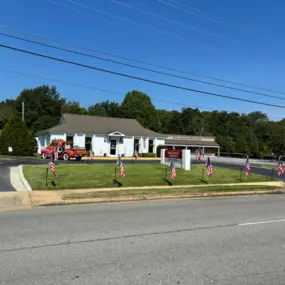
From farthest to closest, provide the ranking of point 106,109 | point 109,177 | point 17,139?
point 106,109, point 17,139, point 109,177

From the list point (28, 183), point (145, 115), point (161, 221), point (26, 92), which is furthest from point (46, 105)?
point (161, 221)

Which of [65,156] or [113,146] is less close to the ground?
[113,146]

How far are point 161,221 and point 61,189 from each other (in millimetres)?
6946

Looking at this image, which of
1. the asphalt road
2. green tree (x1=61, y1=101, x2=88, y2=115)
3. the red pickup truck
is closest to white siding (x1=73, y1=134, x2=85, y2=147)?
the red pickup truck

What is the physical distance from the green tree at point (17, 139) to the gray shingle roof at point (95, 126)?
403cm

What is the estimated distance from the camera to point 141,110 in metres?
85.2

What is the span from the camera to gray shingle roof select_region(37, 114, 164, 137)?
1638 inches

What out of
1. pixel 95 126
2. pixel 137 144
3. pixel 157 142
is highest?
pixel 95 126

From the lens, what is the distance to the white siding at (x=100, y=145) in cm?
4172

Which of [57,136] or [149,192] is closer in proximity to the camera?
[149,192]

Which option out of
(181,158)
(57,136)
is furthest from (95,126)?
(181,158)

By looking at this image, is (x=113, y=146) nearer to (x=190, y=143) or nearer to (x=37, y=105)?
(x=190, y=143)

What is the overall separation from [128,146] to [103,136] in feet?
12.1

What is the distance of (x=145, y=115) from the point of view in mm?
85812
